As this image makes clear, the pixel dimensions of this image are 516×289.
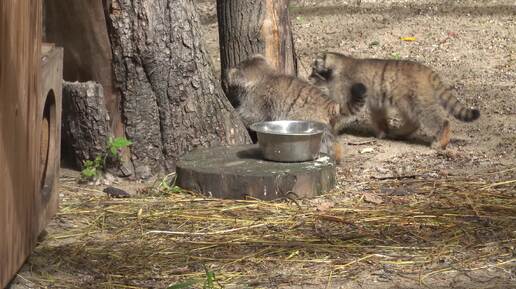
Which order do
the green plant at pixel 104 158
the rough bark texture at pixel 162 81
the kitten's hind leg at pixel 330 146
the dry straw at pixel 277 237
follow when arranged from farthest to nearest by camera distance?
the kitten's hind leg at pixel 330 146 → the green plant at pixel 104 158 → the rough bark texture at pixel 162 81 → the dry straw at pixel 277 237

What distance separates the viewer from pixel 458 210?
6.30m

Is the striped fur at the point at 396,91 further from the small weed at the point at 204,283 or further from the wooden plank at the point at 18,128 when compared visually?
the wooden plank at the point at 18,128

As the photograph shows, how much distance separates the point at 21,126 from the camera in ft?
15.0

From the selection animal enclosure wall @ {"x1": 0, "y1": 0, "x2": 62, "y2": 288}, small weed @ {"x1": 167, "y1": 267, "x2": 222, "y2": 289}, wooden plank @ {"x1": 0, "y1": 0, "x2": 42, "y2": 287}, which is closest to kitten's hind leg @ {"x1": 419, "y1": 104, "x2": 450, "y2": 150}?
small weed @ {"x1": 167, "y1": 267, "x2": 222, "y2": 289}

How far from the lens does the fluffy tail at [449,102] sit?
28.2 ft

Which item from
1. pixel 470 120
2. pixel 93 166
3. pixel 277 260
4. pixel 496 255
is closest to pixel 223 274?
pixel 277 260

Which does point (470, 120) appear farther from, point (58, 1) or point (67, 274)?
point (67, 274)

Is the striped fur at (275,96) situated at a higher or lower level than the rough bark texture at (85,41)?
lower

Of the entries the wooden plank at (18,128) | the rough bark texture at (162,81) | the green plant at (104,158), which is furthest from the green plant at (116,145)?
the wooden plank at (18,128)

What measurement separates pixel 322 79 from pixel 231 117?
1942 mm

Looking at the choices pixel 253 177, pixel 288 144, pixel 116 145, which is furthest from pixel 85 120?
pixel 288 144

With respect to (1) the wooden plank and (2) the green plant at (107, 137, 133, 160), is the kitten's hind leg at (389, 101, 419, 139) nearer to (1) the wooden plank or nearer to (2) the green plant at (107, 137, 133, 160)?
(2) the green plant at (107, 137, 133, 160)

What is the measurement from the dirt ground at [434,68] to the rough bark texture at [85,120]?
0.84ft

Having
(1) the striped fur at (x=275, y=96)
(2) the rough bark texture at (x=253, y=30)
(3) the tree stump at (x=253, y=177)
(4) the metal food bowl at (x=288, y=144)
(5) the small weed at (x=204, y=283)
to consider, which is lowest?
(5) the small weed at (x=204, y=283)
